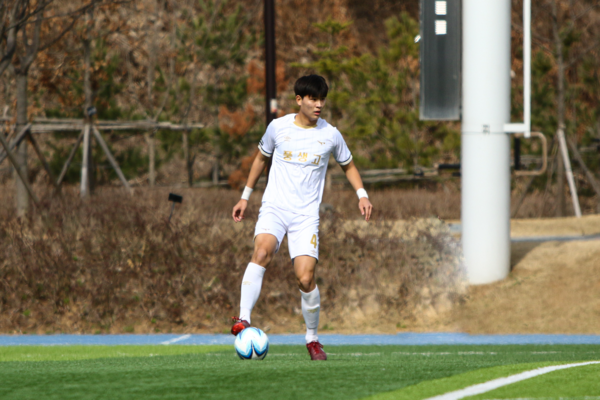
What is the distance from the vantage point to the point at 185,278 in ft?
33.4

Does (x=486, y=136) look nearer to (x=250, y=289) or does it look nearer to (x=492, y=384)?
(x=250, y=289)

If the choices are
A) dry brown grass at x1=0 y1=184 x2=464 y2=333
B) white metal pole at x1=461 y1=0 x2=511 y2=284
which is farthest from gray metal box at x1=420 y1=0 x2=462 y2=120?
dry brown grass at x1=0 y1=184 x2=464 y2=333

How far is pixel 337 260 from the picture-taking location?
10.6 metres

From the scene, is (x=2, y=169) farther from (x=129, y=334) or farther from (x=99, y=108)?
(x=129, y=334)

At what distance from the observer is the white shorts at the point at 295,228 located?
21.6 feet

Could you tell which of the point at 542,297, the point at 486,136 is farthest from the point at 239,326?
the point at 486,136

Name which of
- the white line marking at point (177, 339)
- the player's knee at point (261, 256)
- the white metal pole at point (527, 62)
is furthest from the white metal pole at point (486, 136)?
the player's knee at point (261, 256)

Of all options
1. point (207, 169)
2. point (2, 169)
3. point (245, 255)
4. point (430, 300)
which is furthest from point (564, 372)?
point (207, 169)

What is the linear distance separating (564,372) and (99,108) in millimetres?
20466

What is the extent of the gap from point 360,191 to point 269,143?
803 mm

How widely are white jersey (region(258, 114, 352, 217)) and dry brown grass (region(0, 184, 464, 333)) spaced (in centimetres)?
366

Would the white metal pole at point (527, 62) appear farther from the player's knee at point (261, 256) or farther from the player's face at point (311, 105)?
the player's knee at point (261, 256)

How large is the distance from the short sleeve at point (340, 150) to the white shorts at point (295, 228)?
22.4 inches

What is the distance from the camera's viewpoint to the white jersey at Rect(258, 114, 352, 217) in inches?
257
